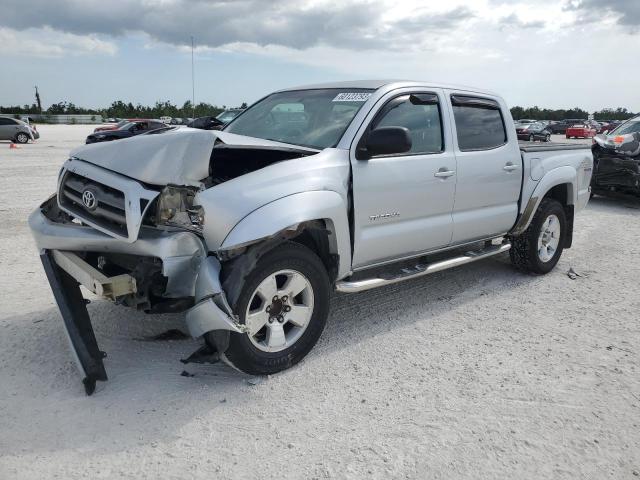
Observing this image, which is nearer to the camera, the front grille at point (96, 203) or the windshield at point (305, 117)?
the front grille at point (96, 203)

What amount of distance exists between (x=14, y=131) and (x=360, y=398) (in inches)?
1073

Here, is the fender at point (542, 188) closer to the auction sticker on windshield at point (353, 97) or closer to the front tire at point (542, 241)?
the front tire at point (542, 241)

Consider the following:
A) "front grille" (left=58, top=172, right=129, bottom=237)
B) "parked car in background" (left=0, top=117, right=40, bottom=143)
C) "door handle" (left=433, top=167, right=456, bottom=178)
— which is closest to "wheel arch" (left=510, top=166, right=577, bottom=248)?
"door handle" (left=433, top=167, right=456, bottom=178)

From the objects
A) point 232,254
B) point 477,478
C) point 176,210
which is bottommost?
point 477,478

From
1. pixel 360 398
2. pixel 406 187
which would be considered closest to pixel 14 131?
pixel 406 187

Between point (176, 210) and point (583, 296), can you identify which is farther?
point (583, 296)

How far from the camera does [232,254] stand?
3312 mm

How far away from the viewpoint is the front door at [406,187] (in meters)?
3.96

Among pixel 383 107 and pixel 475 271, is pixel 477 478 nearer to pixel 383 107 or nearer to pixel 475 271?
pixel 383 107

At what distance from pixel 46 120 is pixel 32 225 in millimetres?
58341

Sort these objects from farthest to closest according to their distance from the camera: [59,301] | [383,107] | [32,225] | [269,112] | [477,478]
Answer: [269,112]
[383,107]
[32,225]
[59,301]
[477,478]

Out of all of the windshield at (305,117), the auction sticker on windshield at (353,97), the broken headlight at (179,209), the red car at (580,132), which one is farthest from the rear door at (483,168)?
the red car at (580,132)

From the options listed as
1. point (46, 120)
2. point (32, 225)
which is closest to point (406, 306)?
point (32, 225)

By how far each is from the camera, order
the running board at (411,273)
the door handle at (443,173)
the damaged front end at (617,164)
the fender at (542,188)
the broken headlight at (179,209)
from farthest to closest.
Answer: the damaged front end at (617,164), the fender at (542,188), the door handle at (443,173), the running board at (411,273), the broken headlight at (179,209)
